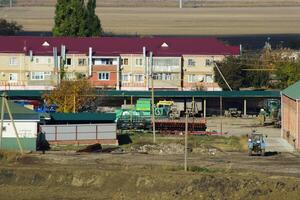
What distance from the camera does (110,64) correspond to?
63.7 metres

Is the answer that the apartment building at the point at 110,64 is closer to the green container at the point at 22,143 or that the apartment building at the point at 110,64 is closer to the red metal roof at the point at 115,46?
the red metal roof at the point at 115,46

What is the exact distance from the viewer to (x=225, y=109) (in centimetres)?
5681

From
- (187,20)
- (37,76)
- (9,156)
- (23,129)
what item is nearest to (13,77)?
(37,76)

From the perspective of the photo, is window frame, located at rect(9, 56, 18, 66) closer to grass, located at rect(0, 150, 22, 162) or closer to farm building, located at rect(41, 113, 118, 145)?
farm building, located at rect(41, 113, 118, 145)

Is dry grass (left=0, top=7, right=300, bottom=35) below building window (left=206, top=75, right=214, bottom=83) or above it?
above

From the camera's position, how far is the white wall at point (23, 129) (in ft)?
133

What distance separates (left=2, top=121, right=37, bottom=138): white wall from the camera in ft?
133

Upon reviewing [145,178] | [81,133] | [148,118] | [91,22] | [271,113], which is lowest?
[145,178]

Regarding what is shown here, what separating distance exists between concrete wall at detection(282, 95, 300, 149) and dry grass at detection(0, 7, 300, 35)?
57264 millimetres

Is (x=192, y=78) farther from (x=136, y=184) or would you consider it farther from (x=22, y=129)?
(x=136, y=184)

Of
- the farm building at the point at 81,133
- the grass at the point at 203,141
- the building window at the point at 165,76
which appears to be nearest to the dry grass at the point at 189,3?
the building window at the point at 165,76

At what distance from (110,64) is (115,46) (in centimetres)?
209

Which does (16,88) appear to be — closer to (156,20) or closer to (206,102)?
(206,102)

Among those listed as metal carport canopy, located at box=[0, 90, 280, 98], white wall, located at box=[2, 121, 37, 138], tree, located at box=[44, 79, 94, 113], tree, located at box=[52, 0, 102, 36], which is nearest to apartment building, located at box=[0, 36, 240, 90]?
metal carport canopy, located at box=[0, 90, 280, 98]
